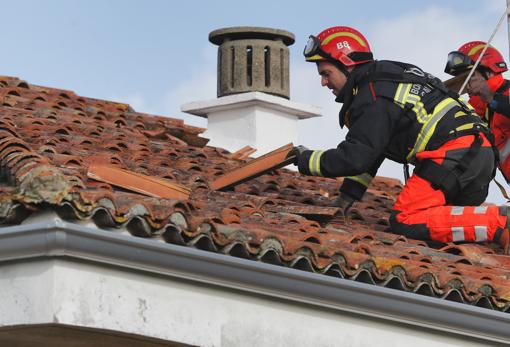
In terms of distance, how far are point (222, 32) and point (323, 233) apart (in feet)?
22.1

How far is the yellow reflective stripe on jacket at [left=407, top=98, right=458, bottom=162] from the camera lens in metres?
8.90

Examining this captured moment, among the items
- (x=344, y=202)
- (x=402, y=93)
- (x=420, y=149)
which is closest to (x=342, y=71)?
(x=402, y=93)

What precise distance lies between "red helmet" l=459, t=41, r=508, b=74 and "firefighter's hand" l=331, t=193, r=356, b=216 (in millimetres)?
1768

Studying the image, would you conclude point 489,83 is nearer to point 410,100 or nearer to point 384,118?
point 410,100

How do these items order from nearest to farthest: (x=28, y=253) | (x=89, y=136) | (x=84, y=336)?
(x=28, y=253) → (x=84, y=336) → (x=89, y=136)

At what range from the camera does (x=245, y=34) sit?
46.7ft

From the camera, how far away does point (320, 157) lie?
Answer: 8.81m

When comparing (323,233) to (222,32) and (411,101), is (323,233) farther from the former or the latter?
(222,32)

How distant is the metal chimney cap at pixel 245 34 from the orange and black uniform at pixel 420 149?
517cm

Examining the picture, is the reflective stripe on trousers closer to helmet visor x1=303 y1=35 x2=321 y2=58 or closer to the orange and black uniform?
the orange and black uniform

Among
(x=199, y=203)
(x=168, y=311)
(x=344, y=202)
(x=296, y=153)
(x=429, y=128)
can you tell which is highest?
(x=429, y=128)

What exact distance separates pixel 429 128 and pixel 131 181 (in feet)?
8.26

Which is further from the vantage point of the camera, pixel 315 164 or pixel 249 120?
pixel 249 120

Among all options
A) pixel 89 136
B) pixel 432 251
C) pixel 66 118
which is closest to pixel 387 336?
pixel 432 251
